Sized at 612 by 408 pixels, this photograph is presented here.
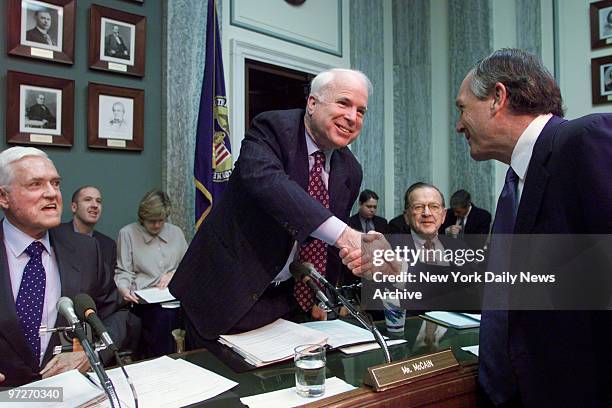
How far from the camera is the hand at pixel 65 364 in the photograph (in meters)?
1.55

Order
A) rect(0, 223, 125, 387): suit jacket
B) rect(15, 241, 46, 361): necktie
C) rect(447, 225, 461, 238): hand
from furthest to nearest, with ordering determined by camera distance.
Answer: rect(447, 225, 461, 238): hand < rect(15, 241, 46, 361): necktie < rect(0, 223, 125, 387): suit jacket

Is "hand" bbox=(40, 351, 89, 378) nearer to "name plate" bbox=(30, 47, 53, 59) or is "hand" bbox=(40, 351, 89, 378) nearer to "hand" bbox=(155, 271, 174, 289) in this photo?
"hand" bbox=(155, 271, 174, 289)

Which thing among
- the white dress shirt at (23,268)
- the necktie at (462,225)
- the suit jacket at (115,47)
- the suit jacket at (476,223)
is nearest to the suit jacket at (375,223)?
the suit jacket at (476,223)

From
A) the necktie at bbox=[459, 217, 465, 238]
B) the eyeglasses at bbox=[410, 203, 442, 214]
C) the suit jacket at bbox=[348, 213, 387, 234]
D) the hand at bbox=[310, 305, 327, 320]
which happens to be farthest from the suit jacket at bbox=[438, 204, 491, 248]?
the hand at bbox=[310, 305, 327, 320]

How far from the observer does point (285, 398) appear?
1.14 meters

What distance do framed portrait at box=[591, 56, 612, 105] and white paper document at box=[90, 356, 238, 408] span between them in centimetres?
565

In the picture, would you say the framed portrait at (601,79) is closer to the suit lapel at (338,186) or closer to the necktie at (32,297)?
the suit lapel at (338,186)

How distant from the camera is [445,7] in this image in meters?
6.61

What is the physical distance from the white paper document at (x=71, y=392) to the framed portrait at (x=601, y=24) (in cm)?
612

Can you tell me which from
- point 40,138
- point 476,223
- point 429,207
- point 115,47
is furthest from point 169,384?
point 476,223

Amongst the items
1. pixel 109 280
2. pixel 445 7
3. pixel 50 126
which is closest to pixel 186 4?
pixel 50 126

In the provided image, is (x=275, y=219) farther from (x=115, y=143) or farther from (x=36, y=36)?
(x=36, y=36)

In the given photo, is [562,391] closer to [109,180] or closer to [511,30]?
[109,180]

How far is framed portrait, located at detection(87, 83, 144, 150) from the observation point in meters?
4.01
